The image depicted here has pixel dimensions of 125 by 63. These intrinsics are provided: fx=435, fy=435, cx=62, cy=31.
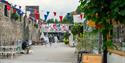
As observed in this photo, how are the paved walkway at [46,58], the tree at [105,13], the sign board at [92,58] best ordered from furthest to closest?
the paved walkway at [46,58] < the sign board at [92,58] < the tree at [105,13]

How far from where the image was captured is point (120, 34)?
579 inches

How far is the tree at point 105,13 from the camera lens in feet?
27.4

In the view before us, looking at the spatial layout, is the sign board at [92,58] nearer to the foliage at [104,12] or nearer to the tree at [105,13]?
the tree at [105,13]

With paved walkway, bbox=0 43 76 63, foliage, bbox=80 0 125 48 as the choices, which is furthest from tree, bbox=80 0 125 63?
paved walkway, bbox=0 43 76 63

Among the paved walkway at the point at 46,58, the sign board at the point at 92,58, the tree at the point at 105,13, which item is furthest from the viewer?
the paved walkway at the point at 46,58

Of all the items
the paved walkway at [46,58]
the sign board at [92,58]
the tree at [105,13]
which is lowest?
the paved walkway at [46,58]

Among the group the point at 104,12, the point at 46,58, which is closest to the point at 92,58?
the point at 104,12

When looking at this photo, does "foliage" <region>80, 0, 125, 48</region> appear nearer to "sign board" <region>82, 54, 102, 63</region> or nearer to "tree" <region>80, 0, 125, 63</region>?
"tree" <region>80, 0, 125, 63</region>

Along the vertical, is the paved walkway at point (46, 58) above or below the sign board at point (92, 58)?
below

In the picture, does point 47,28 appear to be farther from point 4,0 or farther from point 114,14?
point 114,14

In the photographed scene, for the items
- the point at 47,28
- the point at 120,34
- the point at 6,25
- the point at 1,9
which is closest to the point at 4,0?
the point at 1,9

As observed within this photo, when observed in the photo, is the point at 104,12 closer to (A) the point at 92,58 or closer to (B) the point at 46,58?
(A) the point at 92,58

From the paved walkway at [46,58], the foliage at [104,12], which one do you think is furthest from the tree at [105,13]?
the paved walkway at [46,58]

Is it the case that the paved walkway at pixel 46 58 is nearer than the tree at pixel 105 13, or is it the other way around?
the tree at pixel 105 13
